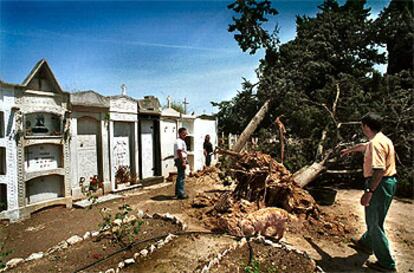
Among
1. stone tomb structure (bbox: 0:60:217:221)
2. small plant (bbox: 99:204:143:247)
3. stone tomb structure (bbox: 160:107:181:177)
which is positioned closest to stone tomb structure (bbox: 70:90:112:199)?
stone tomb structure (bbox: 0:60:217:221)

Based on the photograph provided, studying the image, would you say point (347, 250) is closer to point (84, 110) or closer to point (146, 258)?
point (146, 258)

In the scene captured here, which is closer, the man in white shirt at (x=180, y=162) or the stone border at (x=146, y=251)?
the stone border at (x=146, y=251)

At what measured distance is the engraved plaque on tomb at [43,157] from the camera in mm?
5902

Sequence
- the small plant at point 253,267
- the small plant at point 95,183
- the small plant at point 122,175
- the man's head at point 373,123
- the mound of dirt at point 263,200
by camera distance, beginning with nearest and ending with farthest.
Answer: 1. the small plant at point 253,267
2. the man's head at point 373,123
3. the mound of dirt at point 263,200
4. the small plant at point 95,183
5. the small plant at point 122,175

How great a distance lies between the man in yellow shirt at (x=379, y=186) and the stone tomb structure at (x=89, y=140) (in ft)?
20.3

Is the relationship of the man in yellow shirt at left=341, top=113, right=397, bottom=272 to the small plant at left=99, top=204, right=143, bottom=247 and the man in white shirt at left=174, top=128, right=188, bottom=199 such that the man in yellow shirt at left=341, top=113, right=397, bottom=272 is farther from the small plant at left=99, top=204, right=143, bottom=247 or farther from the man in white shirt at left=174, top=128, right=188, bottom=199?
the man in white shirt at left=174, top=128, right=188, bottom=199

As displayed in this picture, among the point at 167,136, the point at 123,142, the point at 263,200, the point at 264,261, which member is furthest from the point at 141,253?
the point at 167,136

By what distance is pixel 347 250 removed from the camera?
412cm

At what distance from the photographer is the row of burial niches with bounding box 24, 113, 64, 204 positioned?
5881 mm

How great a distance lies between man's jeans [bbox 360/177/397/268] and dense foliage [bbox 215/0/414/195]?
4.19 m

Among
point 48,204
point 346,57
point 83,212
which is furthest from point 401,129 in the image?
point 48,204

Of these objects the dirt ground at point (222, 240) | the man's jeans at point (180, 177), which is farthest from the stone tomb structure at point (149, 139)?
the man's jeans at point (180, 177)

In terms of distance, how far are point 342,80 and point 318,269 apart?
22.7ft

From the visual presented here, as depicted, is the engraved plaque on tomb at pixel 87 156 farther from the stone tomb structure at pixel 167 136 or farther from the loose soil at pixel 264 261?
the loose soil at pixel 264 261
